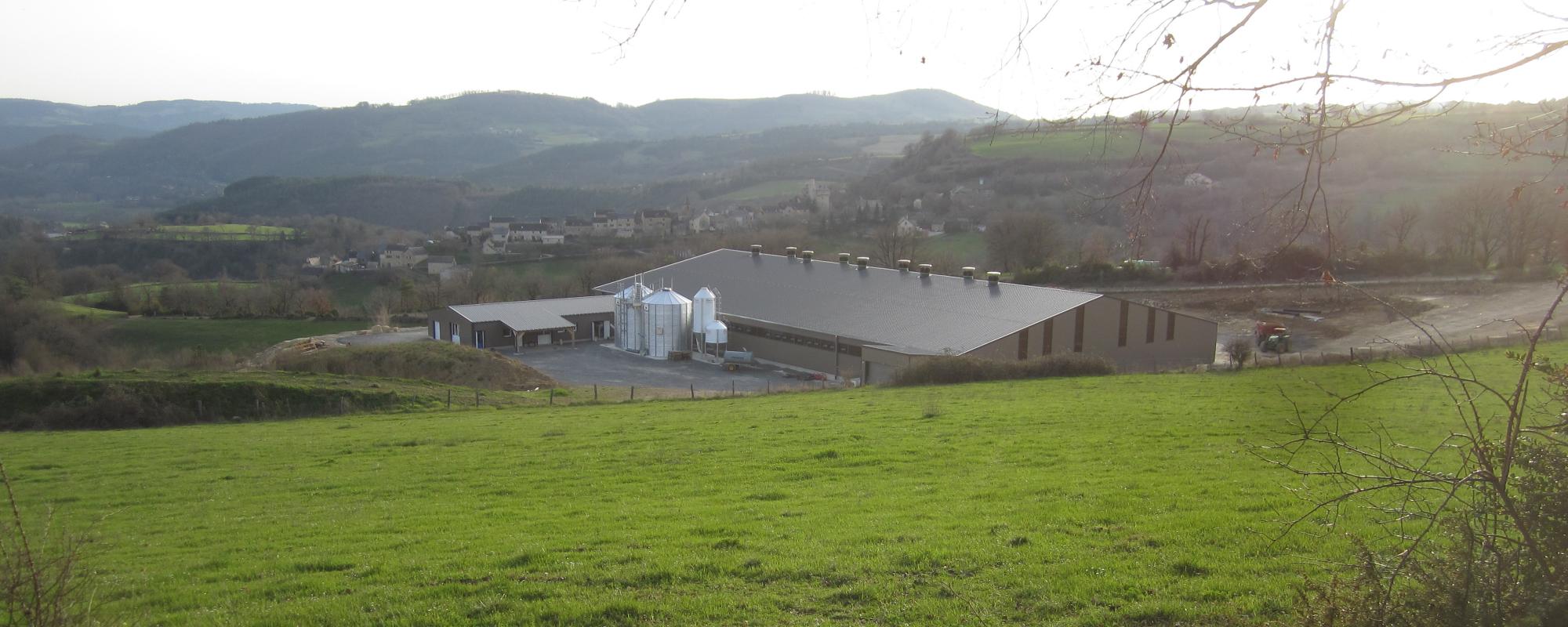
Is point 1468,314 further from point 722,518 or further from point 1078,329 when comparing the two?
point 722,518

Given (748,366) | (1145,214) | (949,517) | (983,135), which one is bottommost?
(748,366)

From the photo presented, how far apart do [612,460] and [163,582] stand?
628 cm

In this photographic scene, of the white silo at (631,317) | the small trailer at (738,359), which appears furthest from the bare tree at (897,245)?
the small trailer at (738,359)

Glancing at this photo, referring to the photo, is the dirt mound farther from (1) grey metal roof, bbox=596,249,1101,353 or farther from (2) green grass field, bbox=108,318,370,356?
(2) green grass field, bbox=108,318,370,356

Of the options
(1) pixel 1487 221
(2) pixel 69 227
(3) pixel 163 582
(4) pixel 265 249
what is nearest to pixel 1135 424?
(3) pixel 163 582

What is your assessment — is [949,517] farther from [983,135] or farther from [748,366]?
[748,366]

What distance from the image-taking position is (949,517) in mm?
8430

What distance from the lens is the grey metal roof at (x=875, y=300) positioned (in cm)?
3284

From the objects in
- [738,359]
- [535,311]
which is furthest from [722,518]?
[535,311]

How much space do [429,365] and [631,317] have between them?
1033cm

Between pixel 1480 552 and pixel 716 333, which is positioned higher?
pixel 1480 552

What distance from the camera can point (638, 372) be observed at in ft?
120

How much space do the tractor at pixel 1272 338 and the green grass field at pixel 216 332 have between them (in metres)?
43.3

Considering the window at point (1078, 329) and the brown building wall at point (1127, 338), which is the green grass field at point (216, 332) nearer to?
the brown building wall at point (1127, 338)
